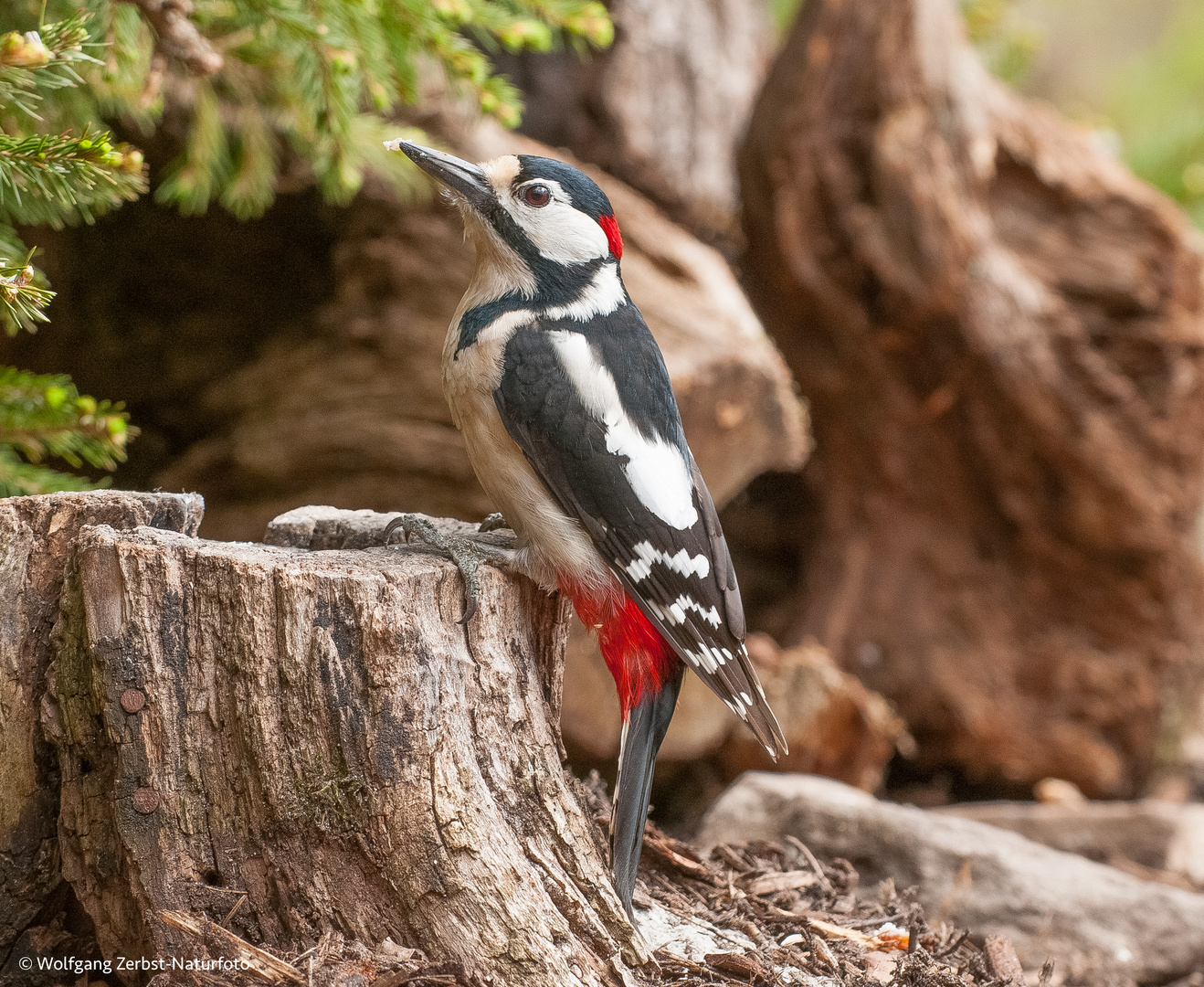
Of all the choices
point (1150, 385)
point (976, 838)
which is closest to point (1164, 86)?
point (1150, 385)

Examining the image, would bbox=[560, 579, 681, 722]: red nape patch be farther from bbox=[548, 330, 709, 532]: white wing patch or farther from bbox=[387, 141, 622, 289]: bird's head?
bbox=[387, 141, 622, 289]: bird's head

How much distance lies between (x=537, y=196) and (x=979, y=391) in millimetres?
2494

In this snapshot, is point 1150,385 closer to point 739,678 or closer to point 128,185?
point 739,678

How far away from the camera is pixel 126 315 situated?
3.49 m

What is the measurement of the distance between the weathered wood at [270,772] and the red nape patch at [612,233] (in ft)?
3.07

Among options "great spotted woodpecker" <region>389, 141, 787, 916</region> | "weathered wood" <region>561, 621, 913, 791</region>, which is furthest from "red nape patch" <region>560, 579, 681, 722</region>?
"weathered wood" <region>561, 621, 913, 791</region>

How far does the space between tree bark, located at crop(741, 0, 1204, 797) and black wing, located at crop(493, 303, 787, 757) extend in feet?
7.11

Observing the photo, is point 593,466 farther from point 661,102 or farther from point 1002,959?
point 661,102

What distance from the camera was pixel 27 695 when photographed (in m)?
1.59

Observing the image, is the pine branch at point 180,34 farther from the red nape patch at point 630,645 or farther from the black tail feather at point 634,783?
the black tail feather at point 634,783

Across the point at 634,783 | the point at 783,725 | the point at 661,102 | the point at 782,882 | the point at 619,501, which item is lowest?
the point at 783,725

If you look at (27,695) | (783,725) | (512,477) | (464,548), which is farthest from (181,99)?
(783,725)

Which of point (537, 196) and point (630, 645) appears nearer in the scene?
point (630, 645)

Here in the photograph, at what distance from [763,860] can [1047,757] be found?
2.51 m
